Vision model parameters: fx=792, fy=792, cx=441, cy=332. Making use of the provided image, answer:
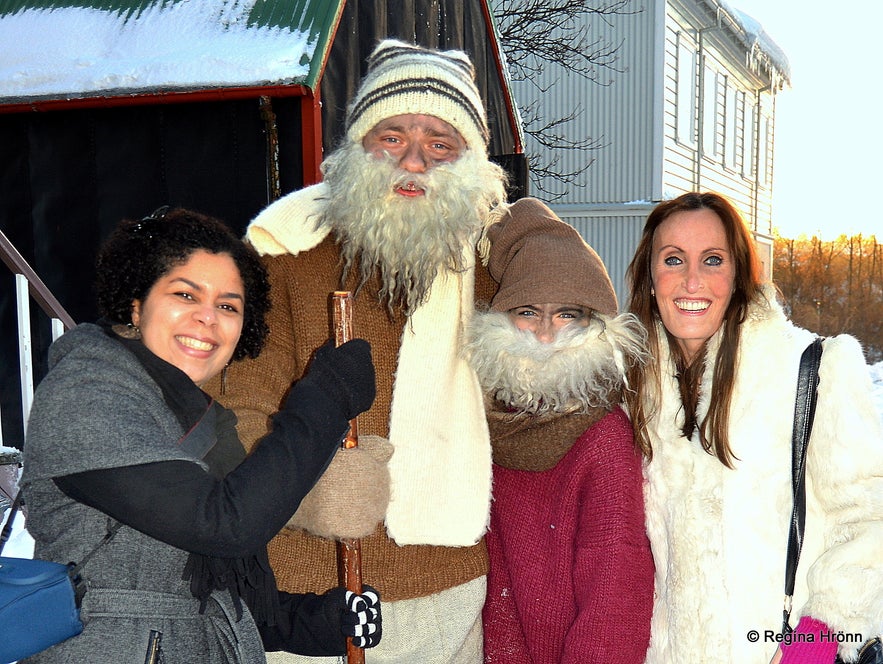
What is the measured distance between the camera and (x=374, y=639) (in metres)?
2.01

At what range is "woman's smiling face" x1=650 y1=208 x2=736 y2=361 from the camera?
2363 mm

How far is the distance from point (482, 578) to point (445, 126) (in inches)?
53.6

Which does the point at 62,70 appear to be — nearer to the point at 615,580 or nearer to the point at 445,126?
the point at 445,126

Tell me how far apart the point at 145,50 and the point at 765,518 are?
4964 millimetres

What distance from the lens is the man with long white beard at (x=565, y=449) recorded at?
2.10m

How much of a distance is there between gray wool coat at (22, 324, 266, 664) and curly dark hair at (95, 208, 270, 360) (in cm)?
13

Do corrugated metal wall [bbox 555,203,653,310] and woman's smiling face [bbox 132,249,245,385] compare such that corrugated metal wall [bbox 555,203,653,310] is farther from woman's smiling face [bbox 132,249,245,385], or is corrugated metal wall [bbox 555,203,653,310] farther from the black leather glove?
woman's smiling face [bbox 132,249,245,385]

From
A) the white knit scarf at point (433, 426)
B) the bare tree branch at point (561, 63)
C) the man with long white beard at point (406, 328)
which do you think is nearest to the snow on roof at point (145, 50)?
Result: the man with long white beard at point (406, 328)

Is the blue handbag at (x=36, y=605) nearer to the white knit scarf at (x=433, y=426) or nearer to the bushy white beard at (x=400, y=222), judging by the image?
the white knit scarf at (x=433, y=426)

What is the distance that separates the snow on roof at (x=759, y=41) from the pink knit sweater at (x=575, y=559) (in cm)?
1360

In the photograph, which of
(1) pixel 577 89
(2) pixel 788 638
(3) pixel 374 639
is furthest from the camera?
(1) pixel 577 89

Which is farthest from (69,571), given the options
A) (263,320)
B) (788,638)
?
(788,638)

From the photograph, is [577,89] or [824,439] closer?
[824,439]

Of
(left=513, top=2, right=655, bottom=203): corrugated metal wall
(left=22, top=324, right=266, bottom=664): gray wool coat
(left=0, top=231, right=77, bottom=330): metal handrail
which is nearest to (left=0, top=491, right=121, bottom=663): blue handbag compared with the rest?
(left=22, top=324, right=266, bottom=664): gray wool coat
